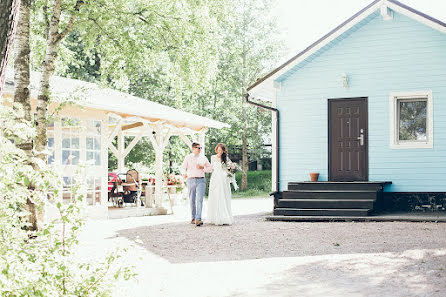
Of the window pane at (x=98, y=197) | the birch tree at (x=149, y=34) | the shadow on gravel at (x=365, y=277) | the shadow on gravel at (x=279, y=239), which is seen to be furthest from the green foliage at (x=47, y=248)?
the window pane at (x=98, y=197)

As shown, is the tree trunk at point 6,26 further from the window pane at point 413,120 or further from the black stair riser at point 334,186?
the window pane at point 413,120

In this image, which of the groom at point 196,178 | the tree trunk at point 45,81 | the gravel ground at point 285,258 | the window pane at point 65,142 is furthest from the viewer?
the window pane at point 65,142

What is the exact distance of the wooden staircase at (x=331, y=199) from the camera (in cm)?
1381

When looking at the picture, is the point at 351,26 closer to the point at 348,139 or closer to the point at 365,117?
the point at 365,117

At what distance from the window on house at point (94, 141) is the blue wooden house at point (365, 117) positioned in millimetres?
4564

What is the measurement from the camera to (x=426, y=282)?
6.46 m

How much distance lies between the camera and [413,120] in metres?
15.0

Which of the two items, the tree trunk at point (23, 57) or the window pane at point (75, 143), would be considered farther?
the window pane at point (75, 143)

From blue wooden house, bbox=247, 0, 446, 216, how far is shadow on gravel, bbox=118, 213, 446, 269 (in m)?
1.99

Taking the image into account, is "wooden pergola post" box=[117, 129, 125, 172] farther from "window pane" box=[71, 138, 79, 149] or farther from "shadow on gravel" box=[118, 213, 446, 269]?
"shadow on gravel" box=[118, 213, 446, 269]

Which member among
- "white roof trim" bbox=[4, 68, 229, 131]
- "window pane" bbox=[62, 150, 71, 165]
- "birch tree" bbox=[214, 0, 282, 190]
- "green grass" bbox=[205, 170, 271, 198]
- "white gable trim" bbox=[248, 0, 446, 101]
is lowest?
"green grass" bbox=[205, 170, 271, 198]

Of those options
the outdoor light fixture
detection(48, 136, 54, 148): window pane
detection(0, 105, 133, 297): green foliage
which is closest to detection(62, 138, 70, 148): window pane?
detection(48, 136, 54, 148): window pane

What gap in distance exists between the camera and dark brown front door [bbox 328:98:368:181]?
15.3 metres

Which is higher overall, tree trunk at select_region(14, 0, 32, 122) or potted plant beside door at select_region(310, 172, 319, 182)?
tree trunk at select_region(14, 0, 32, 122)
